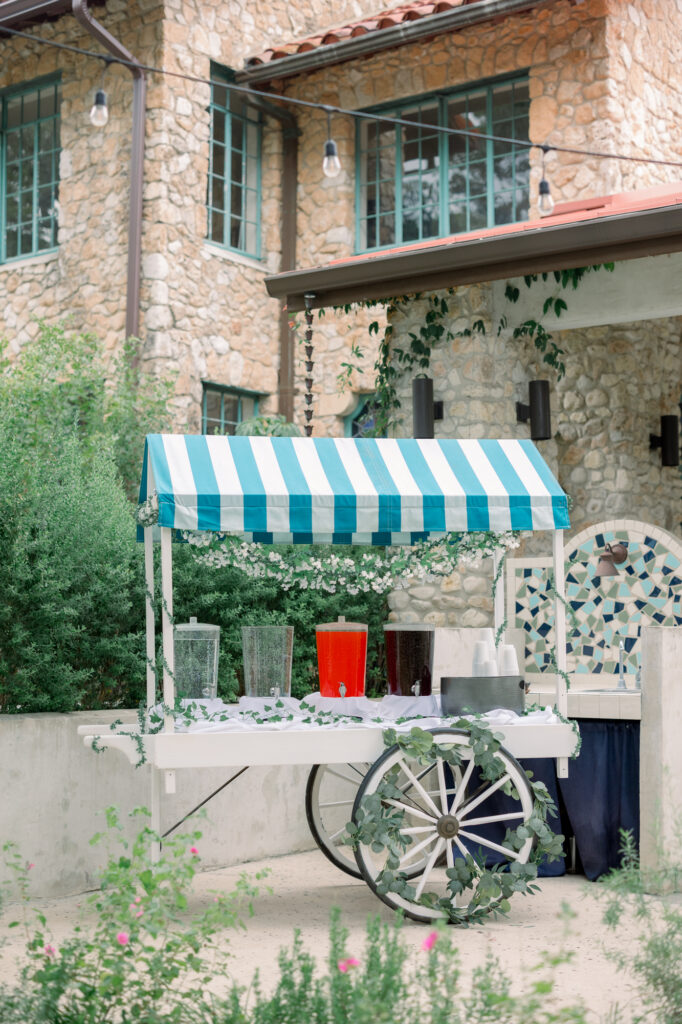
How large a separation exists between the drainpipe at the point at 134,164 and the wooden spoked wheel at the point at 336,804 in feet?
18.0

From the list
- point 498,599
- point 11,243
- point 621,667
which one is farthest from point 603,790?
point 11,243

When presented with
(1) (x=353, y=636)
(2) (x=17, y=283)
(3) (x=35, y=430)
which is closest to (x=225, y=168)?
(2) (x=17, y=283)

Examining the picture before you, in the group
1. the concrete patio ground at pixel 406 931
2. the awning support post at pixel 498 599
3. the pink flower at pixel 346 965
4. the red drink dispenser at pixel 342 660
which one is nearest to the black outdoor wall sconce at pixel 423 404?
the awning support post at pixel 498 599

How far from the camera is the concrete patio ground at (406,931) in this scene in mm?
4383

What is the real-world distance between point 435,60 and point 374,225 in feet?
5.44

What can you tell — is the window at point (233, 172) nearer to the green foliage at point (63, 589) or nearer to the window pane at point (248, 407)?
the window pane at point (248, 407)

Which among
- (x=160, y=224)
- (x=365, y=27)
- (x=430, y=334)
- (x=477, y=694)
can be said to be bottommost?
(x=477, y=694)

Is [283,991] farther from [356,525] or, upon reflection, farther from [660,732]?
[660,732]

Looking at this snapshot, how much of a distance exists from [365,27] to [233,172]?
1.96m

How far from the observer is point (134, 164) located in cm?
1145

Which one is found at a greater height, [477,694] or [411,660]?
[411,660]

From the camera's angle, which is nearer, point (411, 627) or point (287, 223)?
point (411, 627)

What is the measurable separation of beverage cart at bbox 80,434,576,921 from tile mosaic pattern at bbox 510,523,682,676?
4.78 feet

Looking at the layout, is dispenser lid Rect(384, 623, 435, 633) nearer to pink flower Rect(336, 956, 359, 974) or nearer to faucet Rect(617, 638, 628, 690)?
faucet Rect(617, 638, 628, 690)
